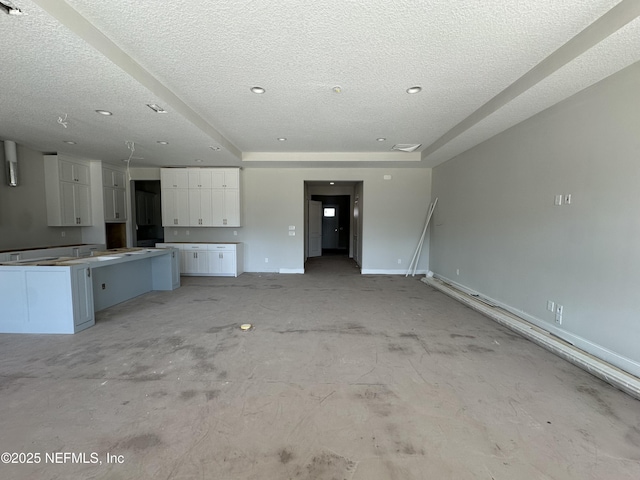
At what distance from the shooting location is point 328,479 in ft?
4.46

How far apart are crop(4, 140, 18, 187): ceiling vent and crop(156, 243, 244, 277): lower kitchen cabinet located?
2647 millimetres

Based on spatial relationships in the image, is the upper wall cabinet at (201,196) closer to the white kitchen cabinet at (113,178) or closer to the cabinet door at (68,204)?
the white kitchen cabinet at (113,178)

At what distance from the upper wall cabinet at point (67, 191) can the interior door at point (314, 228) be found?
618 cm

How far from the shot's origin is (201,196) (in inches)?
264

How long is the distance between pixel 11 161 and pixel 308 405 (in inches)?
249

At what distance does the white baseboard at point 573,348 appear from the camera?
7.15 ft

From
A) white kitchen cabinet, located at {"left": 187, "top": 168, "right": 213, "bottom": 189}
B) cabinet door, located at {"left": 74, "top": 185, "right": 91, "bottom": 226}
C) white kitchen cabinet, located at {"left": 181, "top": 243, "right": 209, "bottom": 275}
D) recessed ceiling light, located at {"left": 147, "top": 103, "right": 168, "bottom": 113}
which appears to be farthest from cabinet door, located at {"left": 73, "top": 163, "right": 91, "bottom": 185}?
recessed ceiling light, located at {"left": 147, "top": 103, "right": 168, "bottom": 113}

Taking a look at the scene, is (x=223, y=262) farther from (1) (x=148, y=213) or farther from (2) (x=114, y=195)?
(1) (x=148, y=213)

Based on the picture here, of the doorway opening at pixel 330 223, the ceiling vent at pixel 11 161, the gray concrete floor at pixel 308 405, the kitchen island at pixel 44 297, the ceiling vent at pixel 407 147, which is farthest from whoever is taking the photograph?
the doorway opening at pixel 330 223

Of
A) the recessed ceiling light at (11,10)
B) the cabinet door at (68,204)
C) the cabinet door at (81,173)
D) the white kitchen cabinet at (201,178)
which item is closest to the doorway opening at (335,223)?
the white kitchen cabinet at (201,178)

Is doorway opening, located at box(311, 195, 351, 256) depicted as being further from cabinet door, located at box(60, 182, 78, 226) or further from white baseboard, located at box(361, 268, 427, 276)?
cabinet door, located at box(60, 182, 78, 226)

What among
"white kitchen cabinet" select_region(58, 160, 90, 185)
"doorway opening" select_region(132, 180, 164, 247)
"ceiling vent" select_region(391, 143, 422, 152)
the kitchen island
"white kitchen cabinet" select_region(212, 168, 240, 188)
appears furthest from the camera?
"doorway opening" select_region(132, 180, 164, 247)

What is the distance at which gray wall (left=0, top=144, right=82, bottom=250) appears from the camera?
4.67 m

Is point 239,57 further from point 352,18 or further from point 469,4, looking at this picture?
point 469,4
